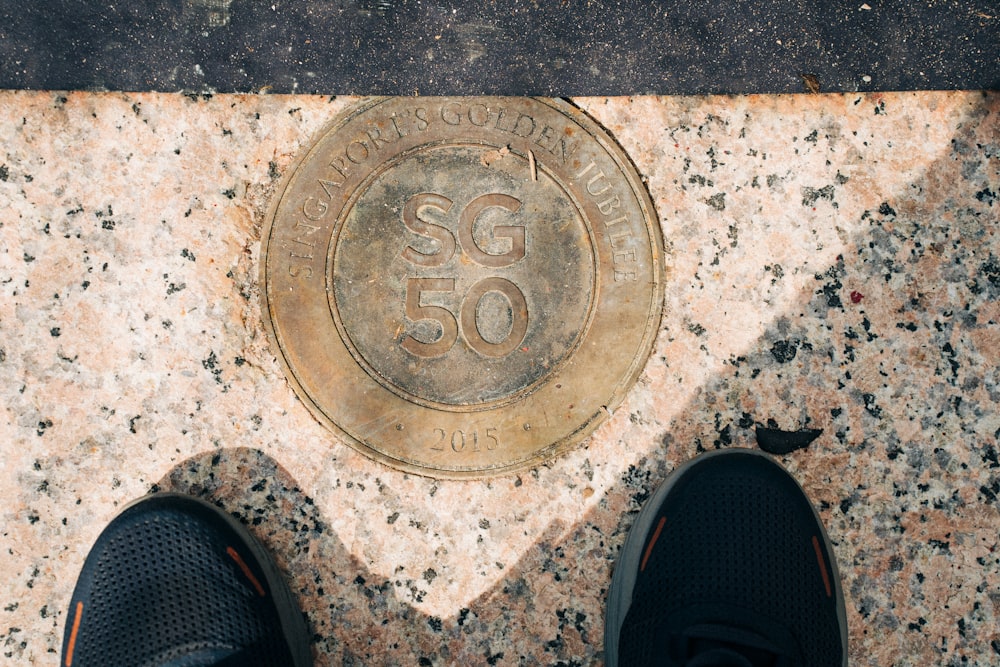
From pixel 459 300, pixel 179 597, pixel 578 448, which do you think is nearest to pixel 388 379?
pixel 459 300

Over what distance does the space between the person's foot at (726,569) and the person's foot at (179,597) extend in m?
0.96

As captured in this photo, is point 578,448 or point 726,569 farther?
point 578,448

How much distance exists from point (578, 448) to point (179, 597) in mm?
1198

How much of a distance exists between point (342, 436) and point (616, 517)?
842 mm

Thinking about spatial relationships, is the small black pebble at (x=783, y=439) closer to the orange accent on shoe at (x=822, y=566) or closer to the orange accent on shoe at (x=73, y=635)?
the orange accent on shoe at (x=822, y=566)

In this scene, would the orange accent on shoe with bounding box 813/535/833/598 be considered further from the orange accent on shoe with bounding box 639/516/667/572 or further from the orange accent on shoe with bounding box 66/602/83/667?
the orange accent on shoe with bounding box 66/602/83/667

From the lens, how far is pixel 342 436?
1.78 m

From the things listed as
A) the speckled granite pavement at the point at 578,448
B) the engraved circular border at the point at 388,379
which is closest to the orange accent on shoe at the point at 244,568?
the speckled granite pavement at the point at 578,448

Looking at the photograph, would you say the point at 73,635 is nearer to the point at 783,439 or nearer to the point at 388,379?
the point at 388,379

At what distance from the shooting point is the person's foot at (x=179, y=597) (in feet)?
5.45

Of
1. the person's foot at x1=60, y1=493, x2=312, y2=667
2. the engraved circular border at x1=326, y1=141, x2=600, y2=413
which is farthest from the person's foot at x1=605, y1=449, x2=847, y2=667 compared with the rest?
the person's foot at x1=60, y1=493, x2=312, y2=667

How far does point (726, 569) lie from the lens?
1.67 m

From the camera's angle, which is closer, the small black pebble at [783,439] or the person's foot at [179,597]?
the person's foot at [179,597]

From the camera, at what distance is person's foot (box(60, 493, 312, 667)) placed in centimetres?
166
